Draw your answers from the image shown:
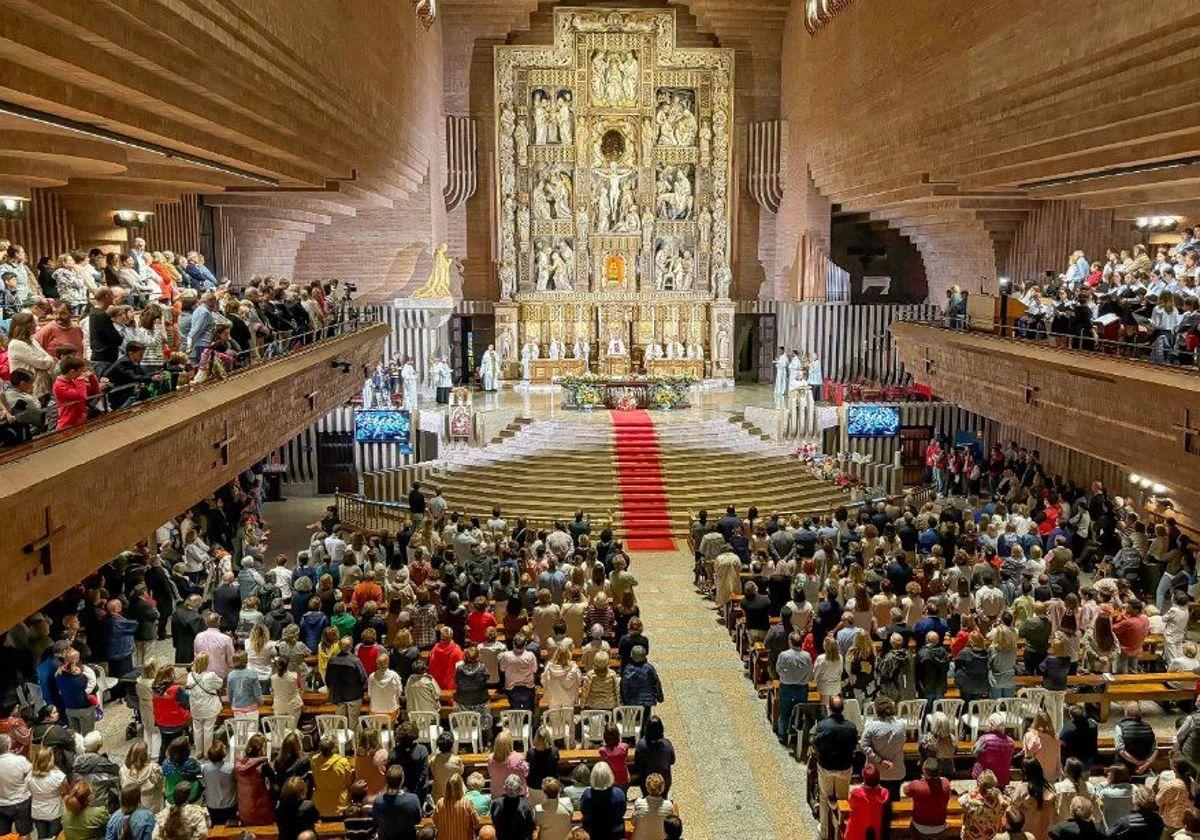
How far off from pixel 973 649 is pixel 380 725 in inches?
196

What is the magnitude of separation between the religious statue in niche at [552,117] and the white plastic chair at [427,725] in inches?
890

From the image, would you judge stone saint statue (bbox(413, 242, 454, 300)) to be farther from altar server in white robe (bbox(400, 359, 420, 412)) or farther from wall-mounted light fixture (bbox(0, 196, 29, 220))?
wall-mounted light fixture (bbox(0, 196, 29, 220))

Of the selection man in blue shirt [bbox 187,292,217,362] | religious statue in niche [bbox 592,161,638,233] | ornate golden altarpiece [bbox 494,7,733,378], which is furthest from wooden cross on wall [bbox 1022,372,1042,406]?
religious statue in niche [bbox 592,161,638,233]

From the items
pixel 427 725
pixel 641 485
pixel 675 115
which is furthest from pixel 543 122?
pixel 427 725

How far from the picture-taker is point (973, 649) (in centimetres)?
909

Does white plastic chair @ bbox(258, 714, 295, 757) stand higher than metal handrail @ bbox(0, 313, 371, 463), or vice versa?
metal handrail @ bbox(0, 313, 371, 463)

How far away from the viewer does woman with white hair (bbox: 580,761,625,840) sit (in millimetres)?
6879

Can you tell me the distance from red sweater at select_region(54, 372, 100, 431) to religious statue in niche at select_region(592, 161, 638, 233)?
73.4ft

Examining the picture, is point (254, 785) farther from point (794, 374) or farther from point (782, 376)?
point (782, 376)

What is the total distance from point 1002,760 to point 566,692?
11.5ft

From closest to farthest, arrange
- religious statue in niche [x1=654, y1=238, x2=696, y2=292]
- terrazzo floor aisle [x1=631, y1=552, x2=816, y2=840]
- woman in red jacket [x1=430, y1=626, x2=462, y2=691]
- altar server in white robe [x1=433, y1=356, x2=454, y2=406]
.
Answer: terrazzo floor aisle [x1=631, y1=552, x2=816, y2=840] < woman in red jacket [x1=430, y1=626, x2=462, y2=691] < altar server in white robe [x1=433, y1=356, x2=454, y2=406] < religious statue in niche [x1=654, y1=238, x2=696, y2=292]

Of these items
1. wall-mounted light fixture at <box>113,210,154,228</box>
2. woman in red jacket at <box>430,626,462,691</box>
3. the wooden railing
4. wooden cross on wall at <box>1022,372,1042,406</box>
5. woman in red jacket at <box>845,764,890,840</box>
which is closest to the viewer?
woman in red jacket at <box>845,764,890,840</box>

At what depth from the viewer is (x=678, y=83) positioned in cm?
2892

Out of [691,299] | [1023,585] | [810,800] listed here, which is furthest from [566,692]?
[691,299]
